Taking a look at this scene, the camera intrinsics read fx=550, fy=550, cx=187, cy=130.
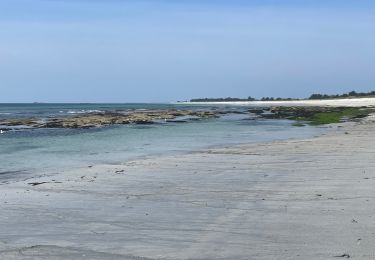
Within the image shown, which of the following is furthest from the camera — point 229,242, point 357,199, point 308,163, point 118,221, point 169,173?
point 308,163

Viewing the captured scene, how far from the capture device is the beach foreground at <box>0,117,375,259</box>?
7.26 metres

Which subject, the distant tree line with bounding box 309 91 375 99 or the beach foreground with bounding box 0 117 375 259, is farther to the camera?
the distant tree line with bounding box 309 91 375 99

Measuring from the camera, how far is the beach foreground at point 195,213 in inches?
286

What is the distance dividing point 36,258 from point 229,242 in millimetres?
2564

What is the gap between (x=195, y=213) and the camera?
9.57 meters

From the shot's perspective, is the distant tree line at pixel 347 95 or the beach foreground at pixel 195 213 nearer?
the beach foreground at pixel 195 213

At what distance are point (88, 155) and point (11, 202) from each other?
475 inches

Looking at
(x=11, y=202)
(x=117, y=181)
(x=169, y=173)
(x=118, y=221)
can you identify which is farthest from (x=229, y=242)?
(x=169, y=173)

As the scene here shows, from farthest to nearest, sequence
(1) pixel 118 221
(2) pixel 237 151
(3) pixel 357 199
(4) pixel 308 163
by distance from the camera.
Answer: (2) pixel 237 151, (4) pixel 308 163, (3) pixel 357 199, (1) pixel 118 221

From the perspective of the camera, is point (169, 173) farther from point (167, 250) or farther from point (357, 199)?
point (167, 250)

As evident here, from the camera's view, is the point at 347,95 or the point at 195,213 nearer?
the point at 195,213

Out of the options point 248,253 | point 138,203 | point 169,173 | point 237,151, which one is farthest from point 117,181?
point 237,151

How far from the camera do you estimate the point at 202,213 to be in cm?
955

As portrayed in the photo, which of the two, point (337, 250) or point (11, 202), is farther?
point (11, 202)
